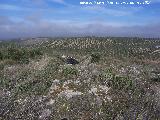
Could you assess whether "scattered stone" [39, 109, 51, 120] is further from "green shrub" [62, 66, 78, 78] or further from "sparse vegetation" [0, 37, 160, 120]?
"green shrub" [62, 66, 78, 78]

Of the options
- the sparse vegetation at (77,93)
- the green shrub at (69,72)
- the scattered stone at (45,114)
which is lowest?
the scattered stone at (45,114)

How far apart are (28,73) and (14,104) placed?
22.2 ft

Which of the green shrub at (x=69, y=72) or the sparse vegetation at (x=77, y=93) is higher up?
the green shrub at (x=69, y=72)

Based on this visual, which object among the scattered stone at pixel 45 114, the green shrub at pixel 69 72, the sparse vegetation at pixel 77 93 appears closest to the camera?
the scattered stone at pixel 45 114

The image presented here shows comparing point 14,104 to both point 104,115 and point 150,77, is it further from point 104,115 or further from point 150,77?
point 150,77

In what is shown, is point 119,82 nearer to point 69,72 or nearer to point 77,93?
point 77,93

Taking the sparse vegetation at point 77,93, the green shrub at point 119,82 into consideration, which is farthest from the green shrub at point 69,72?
the green shrub at point 119,82

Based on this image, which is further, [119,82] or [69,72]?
Result: [69,72]

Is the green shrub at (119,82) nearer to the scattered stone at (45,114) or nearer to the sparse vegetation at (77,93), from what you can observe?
the sparse vegetation at (77,93)

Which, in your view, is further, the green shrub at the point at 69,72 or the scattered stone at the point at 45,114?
the green shrub at the point at 69,72

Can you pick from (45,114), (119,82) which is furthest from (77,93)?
(119,82)

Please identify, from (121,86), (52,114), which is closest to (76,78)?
(121,86)

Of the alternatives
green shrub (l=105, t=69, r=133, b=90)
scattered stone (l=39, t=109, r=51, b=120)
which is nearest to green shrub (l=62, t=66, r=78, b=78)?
green shrub (l=105, t=69, r=133, b=90)

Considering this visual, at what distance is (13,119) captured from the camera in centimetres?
2431
